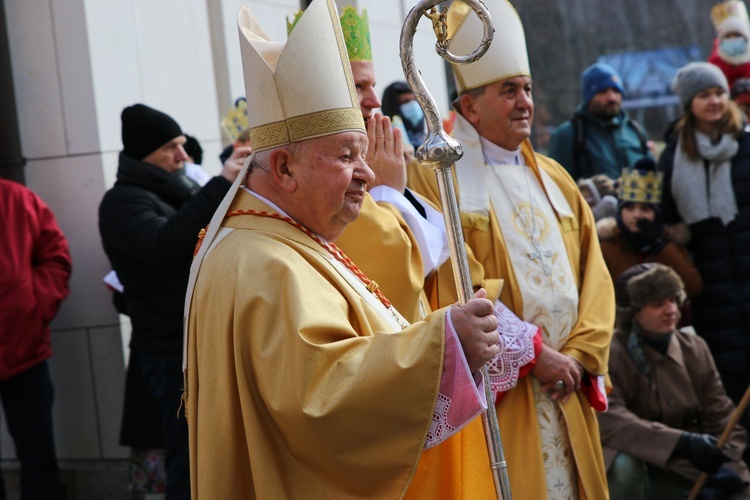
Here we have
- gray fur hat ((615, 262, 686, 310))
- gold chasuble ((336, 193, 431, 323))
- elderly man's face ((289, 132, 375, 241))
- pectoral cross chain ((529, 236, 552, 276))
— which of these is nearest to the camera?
elderly man's face ((289, 132, 375, 241))

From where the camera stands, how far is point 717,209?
6.43 meters

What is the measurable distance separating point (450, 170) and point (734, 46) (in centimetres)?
585

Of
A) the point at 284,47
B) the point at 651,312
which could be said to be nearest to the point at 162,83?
the point at 651,312

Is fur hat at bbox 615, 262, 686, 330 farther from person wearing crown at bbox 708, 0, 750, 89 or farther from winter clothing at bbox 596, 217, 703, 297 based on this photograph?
person wearing crown at bbox 708, 0, 750, 89

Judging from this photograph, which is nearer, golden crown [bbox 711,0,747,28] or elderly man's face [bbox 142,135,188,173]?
elderly man's face [bbox 142,135,188,173]

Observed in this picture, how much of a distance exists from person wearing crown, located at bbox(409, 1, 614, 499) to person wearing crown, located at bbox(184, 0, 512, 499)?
1136 millimetres

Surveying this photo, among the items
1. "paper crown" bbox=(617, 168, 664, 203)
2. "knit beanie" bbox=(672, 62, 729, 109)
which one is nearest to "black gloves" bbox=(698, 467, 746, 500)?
"paper crown" bbox=(617, 168, 664, 203)

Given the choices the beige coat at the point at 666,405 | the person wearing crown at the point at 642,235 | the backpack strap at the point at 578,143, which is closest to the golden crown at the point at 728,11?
the backpack strap at the point at 578,143

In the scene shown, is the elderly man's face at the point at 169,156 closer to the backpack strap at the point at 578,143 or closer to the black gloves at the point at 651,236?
the black gloves at the point at 651,236

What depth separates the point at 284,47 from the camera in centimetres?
315

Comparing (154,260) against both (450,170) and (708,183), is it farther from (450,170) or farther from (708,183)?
(708,183)

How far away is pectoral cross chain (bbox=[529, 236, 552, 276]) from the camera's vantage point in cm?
448

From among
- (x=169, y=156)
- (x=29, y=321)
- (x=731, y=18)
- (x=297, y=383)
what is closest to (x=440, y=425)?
(x=297, y=383)

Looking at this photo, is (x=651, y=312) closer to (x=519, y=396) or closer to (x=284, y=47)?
(x=519, y=396)
